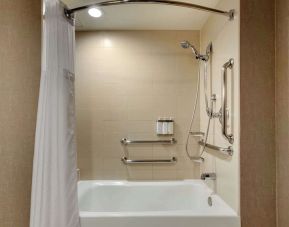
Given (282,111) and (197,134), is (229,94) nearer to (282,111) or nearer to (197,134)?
(282,111)

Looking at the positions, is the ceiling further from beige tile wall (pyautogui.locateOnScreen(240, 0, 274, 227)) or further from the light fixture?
beige tile wall (pyautogui.locateOnScreen(240, 0, 274, 227))

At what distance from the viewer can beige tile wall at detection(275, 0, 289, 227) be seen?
1.36 meters

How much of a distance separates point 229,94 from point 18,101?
1359 mm

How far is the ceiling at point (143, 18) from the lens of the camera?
206 centimetres

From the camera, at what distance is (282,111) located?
1402mm

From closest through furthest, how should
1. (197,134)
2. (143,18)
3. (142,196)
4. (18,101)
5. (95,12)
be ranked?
(18,101)
(95,12)
(143,18)
(142,196)
(197,134)

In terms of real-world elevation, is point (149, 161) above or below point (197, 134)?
below

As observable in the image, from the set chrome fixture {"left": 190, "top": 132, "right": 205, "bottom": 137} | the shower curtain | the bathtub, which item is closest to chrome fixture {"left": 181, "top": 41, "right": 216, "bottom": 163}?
chrome fixture {"left": 190, "top": 132, "right": 205, "bottom": 137}

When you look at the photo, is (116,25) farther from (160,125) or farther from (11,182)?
(11,182)

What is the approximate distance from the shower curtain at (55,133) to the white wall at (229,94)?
3.54 feet

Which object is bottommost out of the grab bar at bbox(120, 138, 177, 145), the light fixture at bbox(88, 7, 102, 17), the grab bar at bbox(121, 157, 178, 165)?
the grab bar at bbox(121, 157, 178, 165)

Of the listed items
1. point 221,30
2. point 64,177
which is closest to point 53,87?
point 64,177

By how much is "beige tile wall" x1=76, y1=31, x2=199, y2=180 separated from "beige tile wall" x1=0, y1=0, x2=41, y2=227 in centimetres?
129

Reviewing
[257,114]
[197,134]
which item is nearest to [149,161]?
[197,134]
